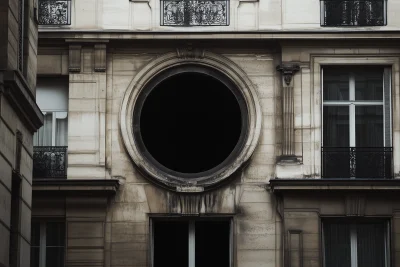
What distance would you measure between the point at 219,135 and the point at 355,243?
13.8 feet

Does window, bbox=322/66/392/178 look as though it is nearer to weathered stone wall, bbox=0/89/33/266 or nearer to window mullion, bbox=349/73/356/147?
window mullion, bbox=349/73/356/147

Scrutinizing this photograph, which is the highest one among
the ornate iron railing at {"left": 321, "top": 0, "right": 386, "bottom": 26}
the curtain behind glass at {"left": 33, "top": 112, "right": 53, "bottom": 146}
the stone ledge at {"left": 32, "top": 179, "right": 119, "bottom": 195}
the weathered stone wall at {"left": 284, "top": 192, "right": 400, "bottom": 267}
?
the ornate iron railing at {"left": 321, "top": 0, "right": 386, "bottom": 26}

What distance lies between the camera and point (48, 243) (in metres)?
34.9

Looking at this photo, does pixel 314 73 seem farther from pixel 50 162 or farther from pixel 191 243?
pixel 50 162

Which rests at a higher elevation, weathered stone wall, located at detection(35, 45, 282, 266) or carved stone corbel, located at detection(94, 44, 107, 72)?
carved stone corbel, located at detection(94, 44, 107, 72)

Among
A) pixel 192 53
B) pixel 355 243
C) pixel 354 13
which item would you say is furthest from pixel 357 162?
pixel 192 53

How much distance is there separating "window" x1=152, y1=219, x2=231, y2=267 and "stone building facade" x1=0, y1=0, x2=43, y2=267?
713 centimetres

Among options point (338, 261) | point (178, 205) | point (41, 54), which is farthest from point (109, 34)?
point (338, 261)

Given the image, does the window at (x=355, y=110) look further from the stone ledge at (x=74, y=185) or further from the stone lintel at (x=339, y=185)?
the stone ledge at (x=74, y=185)

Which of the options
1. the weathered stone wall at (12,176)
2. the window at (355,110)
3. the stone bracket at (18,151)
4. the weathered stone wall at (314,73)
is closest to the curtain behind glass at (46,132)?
the weathered stone wall at (314,73)

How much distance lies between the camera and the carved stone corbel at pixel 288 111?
1368 inches

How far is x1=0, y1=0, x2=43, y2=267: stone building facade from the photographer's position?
25.5m

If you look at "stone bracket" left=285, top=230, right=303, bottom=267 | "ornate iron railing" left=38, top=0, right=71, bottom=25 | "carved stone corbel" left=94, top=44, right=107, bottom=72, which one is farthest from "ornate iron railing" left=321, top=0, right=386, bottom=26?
"ornate iron railing" left=38, top=0, right=71, bottom=25

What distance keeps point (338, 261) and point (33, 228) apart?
24.0 feet
